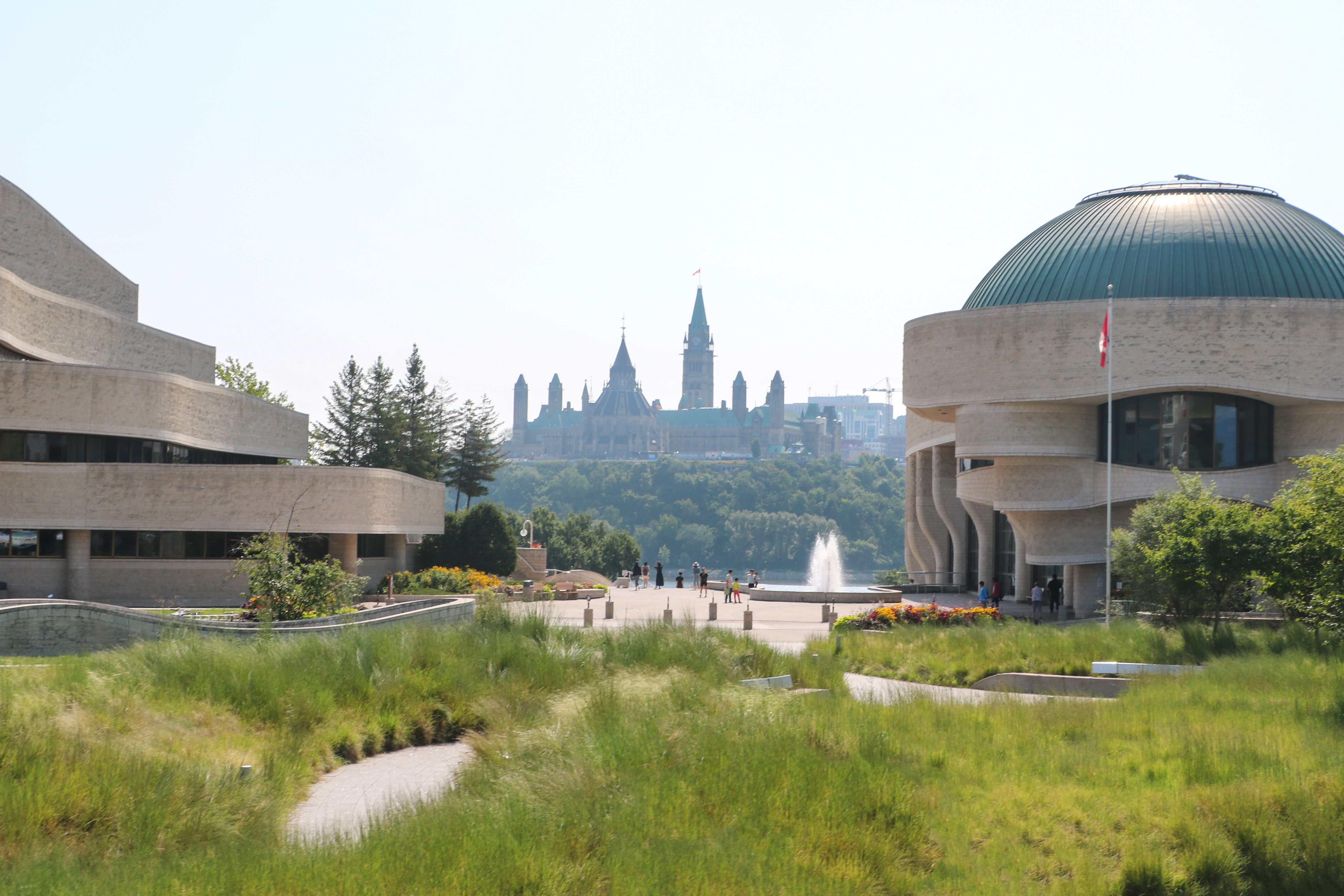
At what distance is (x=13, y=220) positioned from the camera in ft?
133

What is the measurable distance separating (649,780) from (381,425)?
193 ft

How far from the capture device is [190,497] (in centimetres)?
3844

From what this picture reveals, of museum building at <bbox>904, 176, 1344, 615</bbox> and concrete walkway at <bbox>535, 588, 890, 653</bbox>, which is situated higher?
museum building at <bbox>904, 176, 1344, 615</bbox>

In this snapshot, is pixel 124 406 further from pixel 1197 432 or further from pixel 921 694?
pixel 1197 432

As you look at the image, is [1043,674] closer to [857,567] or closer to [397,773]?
[397,773]

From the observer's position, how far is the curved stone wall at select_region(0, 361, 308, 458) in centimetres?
3631

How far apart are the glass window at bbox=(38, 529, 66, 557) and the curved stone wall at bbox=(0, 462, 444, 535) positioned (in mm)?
349

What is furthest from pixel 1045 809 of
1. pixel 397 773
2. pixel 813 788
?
pixel 397 773

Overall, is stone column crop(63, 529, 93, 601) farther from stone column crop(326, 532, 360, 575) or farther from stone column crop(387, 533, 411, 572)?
stone column crop(387, 533, 411, 572)

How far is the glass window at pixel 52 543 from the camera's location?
37.4m

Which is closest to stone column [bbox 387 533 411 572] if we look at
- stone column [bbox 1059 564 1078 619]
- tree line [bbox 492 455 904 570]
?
stone column [bbox 1059 564 1078 619]

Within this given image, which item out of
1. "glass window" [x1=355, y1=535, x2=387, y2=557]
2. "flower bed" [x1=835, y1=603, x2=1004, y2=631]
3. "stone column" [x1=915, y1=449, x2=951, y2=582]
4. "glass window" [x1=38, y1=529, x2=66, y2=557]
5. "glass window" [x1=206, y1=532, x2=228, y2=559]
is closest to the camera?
"flower bed" [x1=835, y1=603, x2=1004, y2=631]

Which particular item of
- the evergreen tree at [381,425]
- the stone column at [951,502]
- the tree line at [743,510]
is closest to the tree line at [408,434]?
the evergreen tree at [381,425]

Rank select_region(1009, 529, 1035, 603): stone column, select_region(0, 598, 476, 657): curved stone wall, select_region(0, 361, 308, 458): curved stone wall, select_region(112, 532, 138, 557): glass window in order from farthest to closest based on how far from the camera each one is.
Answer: select_region(1009, 529, 1035, 603): stone column, select_region(112, 532, 138, 557): glass window, select_region(0, 361, 308, 458): curved stone wall, select_region(0, 598, 476, 657): curved stone wall
